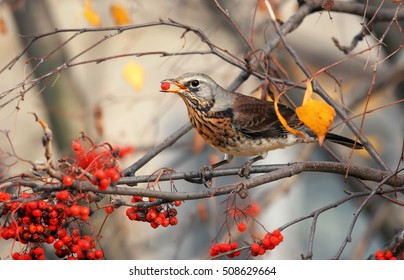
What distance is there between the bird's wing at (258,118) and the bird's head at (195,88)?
Result: 213 mm

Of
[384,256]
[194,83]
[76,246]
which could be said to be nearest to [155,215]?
[76,246]

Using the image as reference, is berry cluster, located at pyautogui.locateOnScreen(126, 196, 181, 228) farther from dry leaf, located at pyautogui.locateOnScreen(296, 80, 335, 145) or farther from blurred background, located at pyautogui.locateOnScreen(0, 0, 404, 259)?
blurred background, located at pyautogui.locateOnScreen(0, 0, 404, 259)

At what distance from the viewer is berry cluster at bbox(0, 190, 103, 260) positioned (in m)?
2.39

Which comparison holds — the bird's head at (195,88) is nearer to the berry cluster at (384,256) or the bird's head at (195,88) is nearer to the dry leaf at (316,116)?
the dry leaf at (316,116)

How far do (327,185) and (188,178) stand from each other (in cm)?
594

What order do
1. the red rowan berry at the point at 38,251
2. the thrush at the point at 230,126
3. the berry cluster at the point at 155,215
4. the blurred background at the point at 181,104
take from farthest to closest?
1. the blurred background at the point at 181,104
2. the thrush at the point at 230,126
3. the berry cluster at the point at 155,215
4. the red rowan berry at the point at 38,251

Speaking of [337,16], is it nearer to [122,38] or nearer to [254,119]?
[122,38]

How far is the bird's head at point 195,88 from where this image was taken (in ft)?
13.5

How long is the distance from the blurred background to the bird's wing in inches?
27.3

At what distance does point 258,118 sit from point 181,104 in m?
4.50

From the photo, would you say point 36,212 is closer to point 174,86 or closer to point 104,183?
point 104,183

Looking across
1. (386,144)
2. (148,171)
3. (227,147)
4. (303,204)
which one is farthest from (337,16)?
(227,147)

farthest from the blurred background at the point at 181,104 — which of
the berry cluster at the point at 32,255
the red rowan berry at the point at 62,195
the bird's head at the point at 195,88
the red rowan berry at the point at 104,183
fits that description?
the red rowan berry at the point at 104,183

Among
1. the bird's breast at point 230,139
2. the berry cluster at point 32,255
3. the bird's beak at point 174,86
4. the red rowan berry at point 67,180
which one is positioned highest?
the bird's beak at point 174,86
